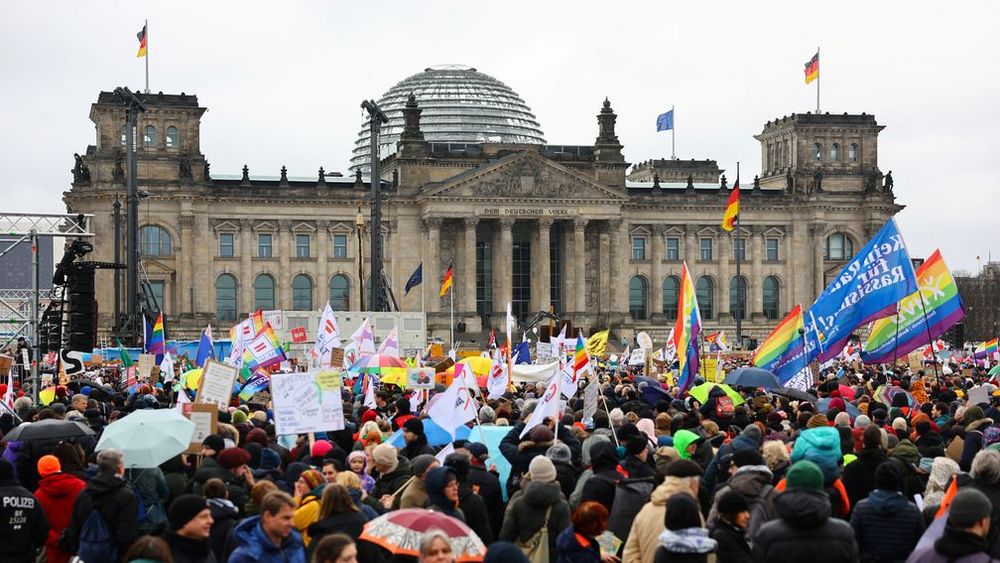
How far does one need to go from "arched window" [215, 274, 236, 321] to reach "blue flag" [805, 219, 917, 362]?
64395mm

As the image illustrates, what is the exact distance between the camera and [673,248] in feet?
299

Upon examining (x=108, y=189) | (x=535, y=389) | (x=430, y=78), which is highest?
(x=430, y=78)

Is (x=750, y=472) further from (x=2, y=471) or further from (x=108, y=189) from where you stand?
(x=108, y=189)

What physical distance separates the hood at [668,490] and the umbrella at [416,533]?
64.2 inches

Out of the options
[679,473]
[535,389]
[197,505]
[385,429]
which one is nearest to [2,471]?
[197,505]

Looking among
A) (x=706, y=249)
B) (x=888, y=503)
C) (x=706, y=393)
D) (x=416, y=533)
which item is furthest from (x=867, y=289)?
(x=706, y=249)

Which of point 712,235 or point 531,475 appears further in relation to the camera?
point 712,235

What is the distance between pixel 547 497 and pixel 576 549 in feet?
2.95

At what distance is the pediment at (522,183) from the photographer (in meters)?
84.6

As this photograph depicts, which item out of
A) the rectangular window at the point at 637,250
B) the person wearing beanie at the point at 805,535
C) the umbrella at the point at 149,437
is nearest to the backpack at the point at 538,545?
the person wearing beanie at the point at 805,535

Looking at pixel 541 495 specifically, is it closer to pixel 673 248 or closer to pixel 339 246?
pixel 339 246

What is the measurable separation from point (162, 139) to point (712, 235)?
3209 cm

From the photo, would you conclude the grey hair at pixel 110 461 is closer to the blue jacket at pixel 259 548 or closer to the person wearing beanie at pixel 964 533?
the blue jacket at pixel 259 548

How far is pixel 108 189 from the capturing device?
8106 cm
